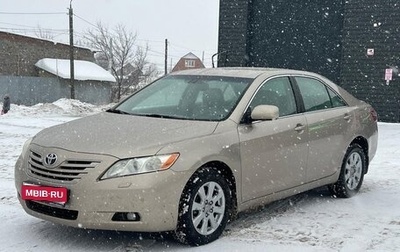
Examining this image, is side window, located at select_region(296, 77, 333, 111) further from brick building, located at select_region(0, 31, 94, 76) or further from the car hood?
brick building, located at select_region(0, 31, 94, 76)

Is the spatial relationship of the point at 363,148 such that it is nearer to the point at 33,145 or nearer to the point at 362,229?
the point at 362,229

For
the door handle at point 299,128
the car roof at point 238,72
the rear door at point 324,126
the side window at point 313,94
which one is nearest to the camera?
the door handle at point 299,128

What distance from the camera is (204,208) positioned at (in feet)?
14.0

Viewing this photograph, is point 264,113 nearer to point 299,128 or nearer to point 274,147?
point 274,147

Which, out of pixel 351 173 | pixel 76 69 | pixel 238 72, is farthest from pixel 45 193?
pixel 76 69

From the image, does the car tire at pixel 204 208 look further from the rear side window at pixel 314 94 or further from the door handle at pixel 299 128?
the rear side window at pixel 314 94

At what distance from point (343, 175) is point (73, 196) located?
3.33 m

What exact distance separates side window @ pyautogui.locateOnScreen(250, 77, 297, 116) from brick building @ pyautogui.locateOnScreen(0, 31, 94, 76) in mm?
35727

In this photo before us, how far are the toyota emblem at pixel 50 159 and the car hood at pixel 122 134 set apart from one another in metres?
0.10

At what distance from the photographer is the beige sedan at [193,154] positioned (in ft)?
12.8

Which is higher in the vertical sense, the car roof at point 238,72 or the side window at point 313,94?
the car roof at point 238,72

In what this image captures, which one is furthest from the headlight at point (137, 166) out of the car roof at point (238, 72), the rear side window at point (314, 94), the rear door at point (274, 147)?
the rear side window at point (314, 94)

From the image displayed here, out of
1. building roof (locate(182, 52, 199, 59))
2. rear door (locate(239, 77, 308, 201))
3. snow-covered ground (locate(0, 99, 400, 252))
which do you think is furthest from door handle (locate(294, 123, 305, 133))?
building roof (locate(182, 52, 199, 59))

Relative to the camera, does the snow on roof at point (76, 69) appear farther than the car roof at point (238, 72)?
Yes
